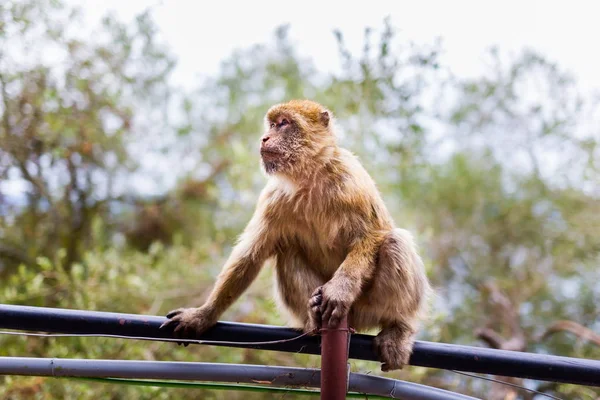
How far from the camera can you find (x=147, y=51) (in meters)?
5.67

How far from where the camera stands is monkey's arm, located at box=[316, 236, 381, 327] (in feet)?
7.12

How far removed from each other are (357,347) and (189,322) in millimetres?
771

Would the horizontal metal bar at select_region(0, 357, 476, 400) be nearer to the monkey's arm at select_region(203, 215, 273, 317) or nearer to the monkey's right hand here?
the monkey's right hand

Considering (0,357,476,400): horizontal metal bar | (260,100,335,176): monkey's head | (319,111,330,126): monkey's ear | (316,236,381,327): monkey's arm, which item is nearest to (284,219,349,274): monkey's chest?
(316,236,381,327): monkey's arm

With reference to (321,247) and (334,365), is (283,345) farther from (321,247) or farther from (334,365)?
(321,247)

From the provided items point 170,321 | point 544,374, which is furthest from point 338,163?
point 544,374

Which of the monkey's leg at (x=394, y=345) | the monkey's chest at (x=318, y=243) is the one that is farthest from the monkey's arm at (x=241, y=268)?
the monkey's leg at (x=394, y=345)

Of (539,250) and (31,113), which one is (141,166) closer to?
(31,113)

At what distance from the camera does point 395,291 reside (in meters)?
2.63

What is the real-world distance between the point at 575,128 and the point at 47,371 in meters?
5.54

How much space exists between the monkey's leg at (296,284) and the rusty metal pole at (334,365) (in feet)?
3.31

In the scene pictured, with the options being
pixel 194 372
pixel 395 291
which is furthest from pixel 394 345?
pixel 194 372

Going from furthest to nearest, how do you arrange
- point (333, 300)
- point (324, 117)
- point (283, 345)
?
point (324, 117) < point (333, 300) < point (283, 345)

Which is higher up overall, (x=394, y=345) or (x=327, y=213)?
(x=327, y=213)
